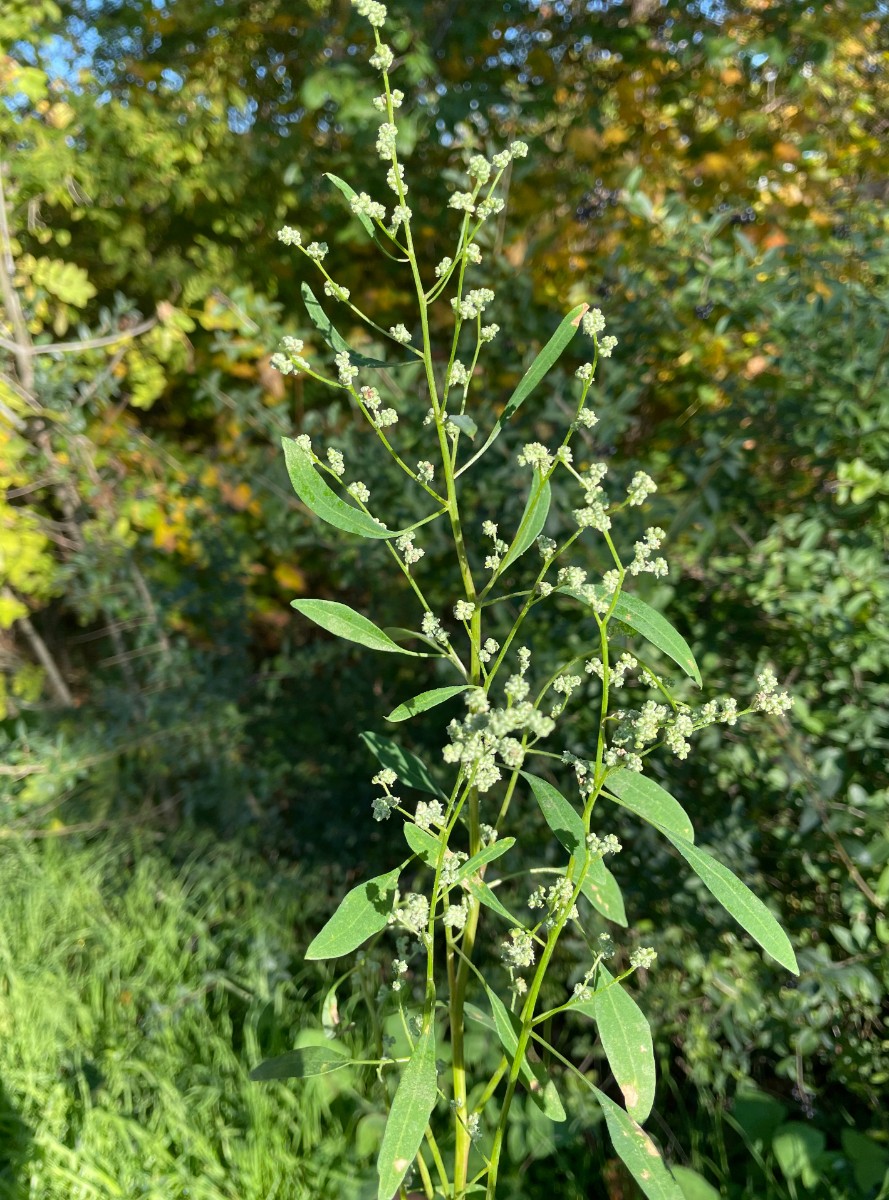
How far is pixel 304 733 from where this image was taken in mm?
2516

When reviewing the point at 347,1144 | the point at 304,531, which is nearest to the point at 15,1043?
the point at 347,1144

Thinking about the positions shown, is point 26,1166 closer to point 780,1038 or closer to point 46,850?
point 46,850

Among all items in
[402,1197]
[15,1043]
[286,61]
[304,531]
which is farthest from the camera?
[286,61]

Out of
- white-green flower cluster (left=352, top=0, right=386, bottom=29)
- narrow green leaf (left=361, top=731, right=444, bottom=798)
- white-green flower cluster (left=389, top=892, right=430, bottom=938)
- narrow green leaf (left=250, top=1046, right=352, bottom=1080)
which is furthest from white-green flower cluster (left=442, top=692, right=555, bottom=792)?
white-green flower cluster (left=352, top=0, right=386, bottom=29)

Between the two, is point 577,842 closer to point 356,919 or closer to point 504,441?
point 356,919

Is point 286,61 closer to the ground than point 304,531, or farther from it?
farther from it

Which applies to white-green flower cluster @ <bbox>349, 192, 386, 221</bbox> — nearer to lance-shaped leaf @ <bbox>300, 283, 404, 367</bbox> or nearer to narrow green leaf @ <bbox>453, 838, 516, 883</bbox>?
lance-shaped leaf @ <bbox>300, 283, 404, 367</bbox>

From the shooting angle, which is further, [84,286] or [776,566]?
[84,286]

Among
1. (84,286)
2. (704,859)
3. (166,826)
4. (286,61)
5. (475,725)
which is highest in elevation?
(286,61)

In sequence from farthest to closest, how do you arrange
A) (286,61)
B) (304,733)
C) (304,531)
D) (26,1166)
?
(286,61)
(304,531)
(304,733)
(26,1166)

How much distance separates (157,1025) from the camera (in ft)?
6.88

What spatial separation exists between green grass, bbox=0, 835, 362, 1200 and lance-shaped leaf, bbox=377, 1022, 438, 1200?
3.30 feet

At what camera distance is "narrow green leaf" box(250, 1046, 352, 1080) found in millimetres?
982

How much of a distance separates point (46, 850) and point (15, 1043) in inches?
34.6
